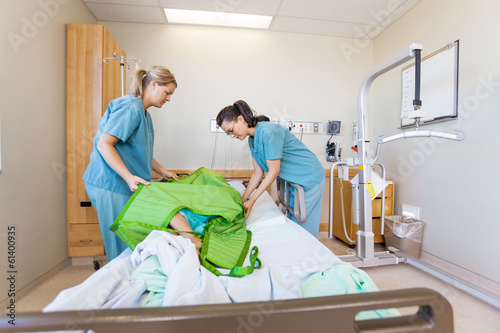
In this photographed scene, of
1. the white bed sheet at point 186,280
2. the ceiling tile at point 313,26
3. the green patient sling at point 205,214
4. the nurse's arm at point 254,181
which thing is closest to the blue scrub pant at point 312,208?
the nurse's arm at point 254,181

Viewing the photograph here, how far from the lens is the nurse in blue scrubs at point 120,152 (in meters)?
1.19

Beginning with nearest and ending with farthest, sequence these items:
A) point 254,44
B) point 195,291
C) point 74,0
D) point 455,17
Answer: point 195,291 → point 455,17 → point 74,0 → point 254,44

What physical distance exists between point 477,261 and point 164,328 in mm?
2295

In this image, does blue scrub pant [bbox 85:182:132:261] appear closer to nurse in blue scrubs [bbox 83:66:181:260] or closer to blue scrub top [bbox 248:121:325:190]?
nurse in blue scrubs [bbox 83:66:181:260]

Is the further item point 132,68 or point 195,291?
point 132,68

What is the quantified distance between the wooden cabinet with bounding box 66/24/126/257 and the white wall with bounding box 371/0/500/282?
280 centimetres

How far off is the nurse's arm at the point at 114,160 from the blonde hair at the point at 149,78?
1.21 feet

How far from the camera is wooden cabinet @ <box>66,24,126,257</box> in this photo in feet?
6.47

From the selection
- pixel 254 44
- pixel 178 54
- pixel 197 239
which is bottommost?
pixel 197 239

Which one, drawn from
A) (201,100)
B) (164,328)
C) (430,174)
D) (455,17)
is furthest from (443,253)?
(201,100)

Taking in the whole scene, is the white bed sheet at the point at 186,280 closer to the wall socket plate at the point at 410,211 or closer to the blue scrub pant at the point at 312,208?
the blue scrub pant at the point at 312,208

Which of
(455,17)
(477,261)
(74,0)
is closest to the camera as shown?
(477,261)

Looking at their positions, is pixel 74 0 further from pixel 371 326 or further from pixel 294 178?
pixel 371 326

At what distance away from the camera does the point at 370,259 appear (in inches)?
70.9
